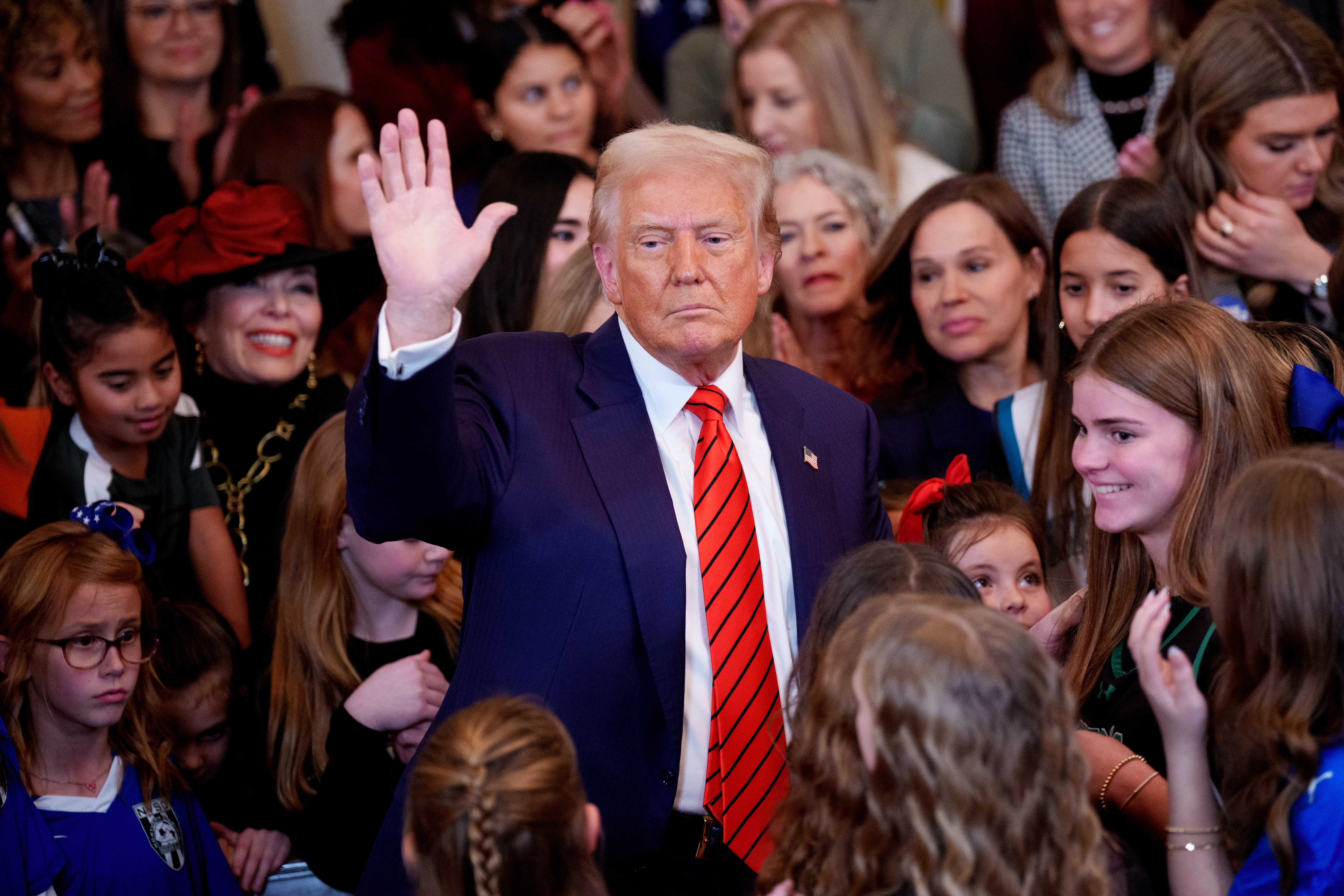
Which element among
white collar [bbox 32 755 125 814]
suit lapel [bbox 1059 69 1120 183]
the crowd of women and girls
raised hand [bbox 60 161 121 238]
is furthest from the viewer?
suit lapel [bbox 1059 69 1120 183]

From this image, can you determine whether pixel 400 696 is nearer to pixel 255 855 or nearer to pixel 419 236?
pixel 255 855

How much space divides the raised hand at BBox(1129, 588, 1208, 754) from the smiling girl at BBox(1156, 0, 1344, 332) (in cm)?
210

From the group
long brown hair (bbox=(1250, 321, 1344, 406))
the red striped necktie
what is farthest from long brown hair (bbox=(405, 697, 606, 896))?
long brown hair (bbox=(1250, 321, 1344, 406))

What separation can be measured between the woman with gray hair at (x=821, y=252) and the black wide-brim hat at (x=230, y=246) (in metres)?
1.32

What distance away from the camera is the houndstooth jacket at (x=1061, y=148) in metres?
4.85

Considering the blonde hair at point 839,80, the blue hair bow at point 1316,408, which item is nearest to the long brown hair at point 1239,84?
the blonde hair at point 839,80

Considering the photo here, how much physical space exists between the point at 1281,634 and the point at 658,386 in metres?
1.12

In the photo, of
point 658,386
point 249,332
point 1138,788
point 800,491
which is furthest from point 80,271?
point 1138,788

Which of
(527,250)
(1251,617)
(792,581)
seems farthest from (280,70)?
(1251,617)

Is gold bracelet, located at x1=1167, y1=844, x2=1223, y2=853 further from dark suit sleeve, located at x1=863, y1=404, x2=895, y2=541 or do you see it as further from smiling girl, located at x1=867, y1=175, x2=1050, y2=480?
smiling girl, located at x1=867, y1=175, x2=1050, y2=480

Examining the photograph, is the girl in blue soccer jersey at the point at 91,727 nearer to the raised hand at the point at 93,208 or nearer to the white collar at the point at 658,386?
the white collar at the point at 658,386

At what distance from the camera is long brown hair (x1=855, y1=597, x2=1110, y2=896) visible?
1.90 m

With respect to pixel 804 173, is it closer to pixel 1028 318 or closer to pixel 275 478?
pixel 1028 318

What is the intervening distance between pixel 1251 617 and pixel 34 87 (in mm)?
4248
